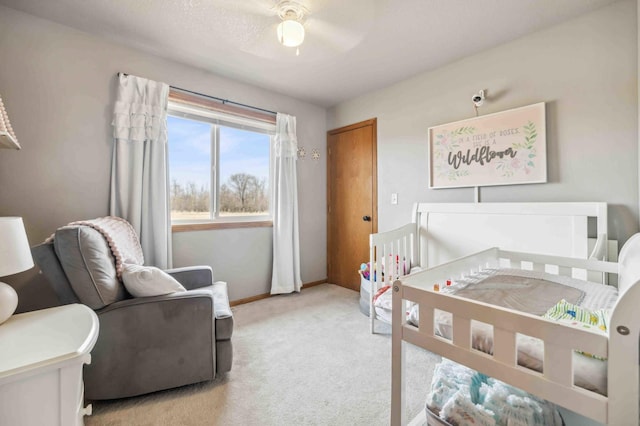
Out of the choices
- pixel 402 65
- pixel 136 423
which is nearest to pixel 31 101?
pixel 136 423

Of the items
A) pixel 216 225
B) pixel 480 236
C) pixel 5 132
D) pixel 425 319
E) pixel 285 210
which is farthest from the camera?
pixel 285 210

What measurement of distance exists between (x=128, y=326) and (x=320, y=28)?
7.26 ft

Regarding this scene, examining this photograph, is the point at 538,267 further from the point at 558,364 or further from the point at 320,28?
the point at 320,28

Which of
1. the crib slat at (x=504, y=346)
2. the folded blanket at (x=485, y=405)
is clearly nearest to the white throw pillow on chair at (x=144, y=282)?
the folded blanket at (x=485, y=405)

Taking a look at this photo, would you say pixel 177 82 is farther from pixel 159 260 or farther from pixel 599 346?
pixel 599 346

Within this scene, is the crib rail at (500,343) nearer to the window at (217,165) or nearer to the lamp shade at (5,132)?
the lamp shade at (5,132)

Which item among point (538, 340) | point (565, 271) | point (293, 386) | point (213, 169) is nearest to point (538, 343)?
point (538, 340)

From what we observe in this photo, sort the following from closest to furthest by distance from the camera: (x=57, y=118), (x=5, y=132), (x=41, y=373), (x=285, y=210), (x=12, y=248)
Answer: (x=41, y=373)
(x=12, y=248)
(x=5, y=132)
(x=57, y=118)
(x=285, y=210)

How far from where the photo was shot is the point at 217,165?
285cm

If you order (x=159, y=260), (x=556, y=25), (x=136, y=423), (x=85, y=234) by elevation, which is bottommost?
(x=136, y=423)

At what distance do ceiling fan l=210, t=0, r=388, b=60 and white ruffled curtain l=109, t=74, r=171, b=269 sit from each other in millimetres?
863

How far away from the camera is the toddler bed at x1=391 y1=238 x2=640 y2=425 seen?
0.67 metres

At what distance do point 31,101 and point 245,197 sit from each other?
5.78 feet

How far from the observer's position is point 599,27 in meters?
1.82
